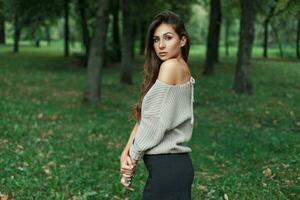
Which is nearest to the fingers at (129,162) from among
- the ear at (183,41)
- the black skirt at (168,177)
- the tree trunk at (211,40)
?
the black skirt at (168,177)

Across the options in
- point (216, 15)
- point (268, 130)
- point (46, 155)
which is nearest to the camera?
point (46, 155)

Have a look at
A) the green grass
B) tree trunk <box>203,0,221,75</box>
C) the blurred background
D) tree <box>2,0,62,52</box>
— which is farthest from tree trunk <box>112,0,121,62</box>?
the green grass

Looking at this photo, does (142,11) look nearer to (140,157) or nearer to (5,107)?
(5,107)

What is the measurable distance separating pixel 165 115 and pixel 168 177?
17.5 inches

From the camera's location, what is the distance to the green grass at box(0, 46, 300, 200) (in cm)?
756

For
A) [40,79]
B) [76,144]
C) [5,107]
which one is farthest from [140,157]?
[40,79]

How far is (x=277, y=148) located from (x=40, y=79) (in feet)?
51.6

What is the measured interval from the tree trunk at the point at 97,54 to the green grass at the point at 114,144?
1.29 ft

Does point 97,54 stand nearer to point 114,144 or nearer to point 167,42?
point 114,144

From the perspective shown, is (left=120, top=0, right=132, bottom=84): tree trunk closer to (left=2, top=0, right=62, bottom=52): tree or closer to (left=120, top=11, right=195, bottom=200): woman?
(left=2, top=0, right=62, bottom=52): tree

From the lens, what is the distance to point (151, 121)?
3783 mm

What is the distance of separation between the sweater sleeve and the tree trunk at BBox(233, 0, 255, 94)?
16.8 m

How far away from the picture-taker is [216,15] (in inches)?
1169

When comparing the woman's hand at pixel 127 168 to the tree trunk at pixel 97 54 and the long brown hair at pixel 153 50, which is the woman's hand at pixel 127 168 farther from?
the tree trunk at pixel 97 54
